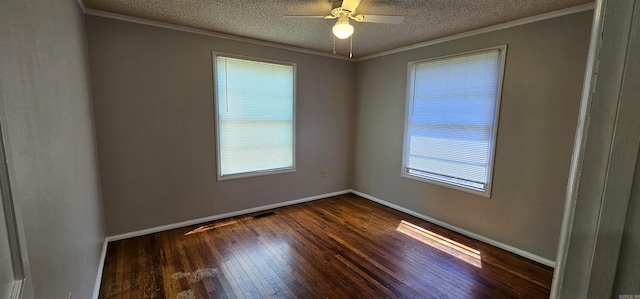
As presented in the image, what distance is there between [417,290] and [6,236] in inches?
95.8

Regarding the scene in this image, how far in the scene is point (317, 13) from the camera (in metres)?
2.59

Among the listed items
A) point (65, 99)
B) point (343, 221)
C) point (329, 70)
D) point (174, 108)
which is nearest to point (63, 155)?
point (65, 99)

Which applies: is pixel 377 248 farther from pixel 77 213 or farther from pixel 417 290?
pixel 77 213

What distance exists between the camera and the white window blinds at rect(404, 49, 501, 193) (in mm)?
2941

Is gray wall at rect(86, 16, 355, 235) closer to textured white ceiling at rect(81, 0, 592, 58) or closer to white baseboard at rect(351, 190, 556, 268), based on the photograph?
textured white ceiling at rect(81, 0, 592, 58)

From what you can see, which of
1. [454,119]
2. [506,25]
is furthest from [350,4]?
[454,119]

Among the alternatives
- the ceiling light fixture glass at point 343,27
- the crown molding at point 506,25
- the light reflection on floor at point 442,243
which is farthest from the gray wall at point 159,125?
the light reflection on floor at point 442,243

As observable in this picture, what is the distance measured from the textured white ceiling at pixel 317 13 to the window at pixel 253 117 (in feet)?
1.59

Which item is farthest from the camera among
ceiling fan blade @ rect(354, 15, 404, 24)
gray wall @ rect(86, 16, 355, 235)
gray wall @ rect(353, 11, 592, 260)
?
gray wall @ rect(86, 16, 355, 235)

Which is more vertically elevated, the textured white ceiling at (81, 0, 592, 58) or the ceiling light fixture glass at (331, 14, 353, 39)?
the textured white ceiling at (81, 0, 592, 58)

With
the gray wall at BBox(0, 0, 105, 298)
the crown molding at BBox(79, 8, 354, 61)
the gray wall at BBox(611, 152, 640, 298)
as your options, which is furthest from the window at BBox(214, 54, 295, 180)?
the gray wall at BBox(611, 152, 640, 298)

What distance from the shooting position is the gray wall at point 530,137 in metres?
2.39

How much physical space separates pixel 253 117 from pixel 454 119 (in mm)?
2611

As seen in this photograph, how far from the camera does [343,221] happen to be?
141 inches
